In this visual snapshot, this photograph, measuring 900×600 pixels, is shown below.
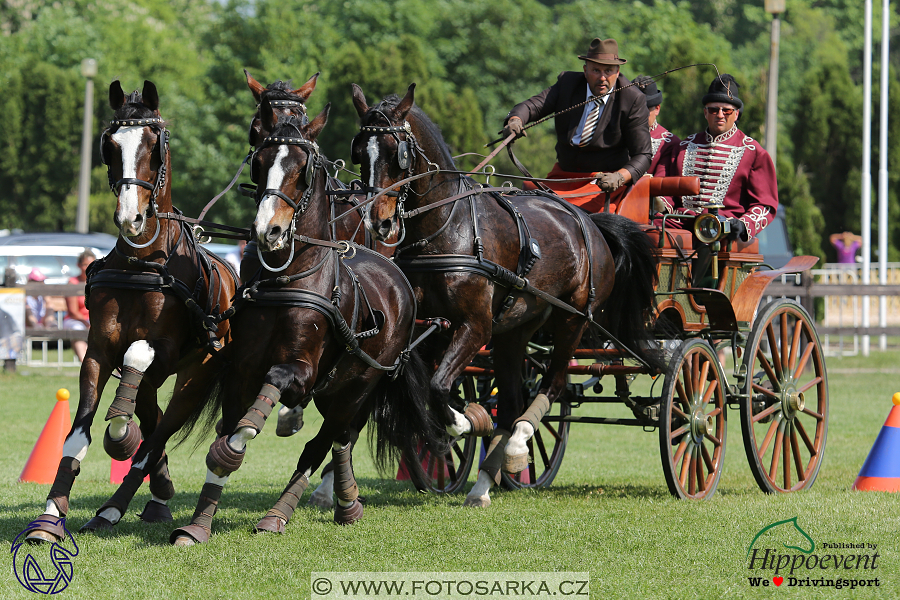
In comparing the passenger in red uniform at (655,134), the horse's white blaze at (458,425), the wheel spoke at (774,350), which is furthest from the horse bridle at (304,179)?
the wheel spoke at (774,350)

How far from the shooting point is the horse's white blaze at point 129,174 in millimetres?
5156

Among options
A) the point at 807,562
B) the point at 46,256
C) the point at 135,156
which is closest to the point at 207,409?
the point at 135,156

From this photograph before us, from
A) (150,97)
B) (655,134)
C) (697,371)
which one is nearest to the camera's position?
(150,97)

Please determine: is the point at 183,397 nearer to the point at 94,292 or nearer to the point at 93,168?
the point at 94,292

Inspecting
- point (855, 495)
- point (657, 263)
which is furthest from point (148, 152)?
point (855, 495)

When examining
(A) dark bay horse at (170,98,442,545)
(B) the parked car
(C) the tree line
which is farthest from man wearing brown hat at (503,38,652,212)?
(C) the tree line

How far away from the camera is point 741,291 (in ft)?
25.6

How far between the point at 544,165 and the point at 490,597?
89.0 feet

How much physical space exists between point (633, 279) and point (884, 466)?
2.15 metres

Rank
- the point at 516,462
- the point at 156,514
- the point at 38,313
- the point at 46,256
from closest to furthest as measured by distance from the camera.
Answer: the point at 156,514
the point at 516,462
the point at 38,313
the point at 46,256

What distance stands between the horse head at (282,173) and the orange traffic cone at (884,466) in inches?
176

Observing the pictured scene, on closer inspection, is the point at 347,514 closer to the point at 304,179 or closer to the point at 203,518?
the point at 203,518

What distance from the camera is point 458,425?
20.2ft

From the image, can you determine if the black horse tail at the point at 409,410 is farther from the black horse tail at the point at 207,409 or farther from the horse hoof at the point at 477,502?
the black horse tail at the point at 207,409
